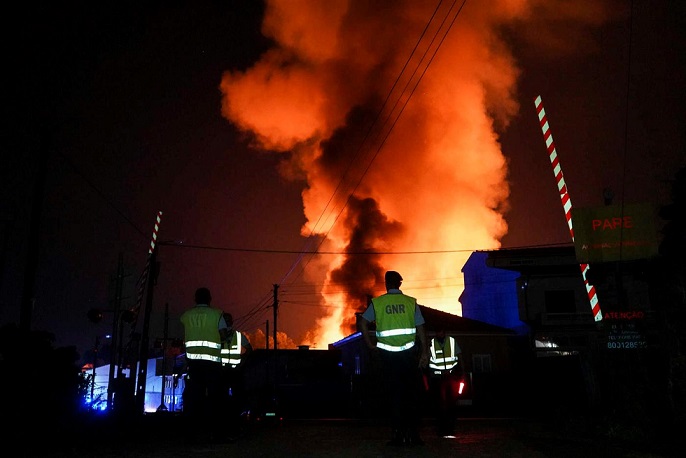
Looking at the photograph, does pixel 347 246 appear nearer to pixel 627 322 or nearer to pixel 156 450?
pixel 627 322

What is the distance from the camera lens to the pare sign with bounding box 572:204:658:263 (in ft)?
37.8

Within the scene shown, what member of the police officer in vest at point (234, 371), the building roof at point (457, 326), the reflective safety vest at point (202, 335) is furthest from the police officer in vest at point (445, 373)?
the building roof at point (457, 326)

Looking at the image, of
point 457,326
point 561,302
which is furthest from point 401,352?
point 561,302

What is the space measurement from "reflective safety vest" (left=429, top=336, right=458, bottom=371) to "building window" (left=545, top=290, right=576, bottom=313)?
103 ft

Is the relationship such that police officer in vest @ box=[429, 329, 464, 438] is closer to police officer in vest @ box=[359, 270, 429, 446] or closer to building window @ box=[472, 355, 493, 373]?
police officer in vest @ box=[359, 270, 429, 446]

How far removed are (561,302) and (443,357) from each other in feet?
104

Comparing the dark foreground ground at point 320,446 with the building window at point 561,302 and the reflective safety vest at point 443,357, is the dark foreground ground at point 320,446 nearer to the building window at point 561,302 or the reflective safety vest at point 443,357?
the reflective safety vest at point 443,357

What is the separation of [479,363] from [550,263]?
928 cm

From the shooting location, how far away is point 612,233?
14914 mm

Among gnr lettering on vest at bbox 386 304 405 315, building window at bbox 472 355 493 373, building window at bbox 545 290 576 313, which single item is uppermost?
building window at bbox 545 290 576 313

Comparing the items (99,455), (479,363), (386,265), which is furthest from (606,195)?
(386,265)

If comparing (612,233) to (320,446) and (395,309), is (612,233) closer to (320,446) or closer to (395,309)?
(395,309)

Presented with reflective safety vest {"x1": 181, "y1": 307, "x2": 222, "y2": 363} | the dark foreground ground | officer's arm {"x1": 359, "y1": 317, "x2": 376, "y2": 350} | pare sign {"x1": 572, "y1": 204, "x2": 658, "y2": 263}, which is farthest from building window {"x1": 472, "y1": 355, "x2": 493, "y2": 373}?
Result: reflective safety vest {"x1": 181, "y1": 307, "x2": 222, "y2": 363}

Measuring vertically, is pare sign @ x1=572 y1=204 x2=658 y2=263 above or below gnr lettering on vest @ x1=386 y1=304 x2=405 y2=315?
above
